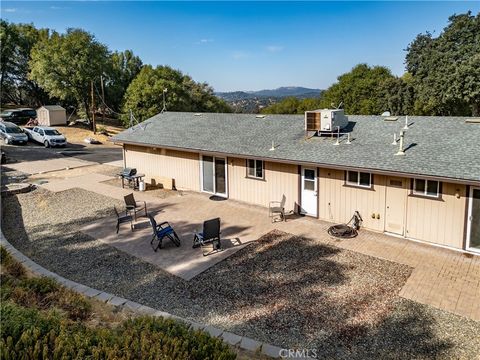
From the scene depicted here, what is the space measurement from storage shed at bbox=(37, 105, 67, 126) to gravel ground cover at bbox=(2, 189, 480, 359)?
33.8 meters

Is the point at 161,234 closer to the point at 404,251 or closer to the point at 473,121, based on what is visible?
the point at 404,251

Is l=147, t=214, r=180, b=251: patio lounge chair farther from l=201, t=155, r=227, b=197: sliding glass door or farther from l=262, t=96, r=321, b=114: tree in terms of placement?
l=262, t=96, r=321, b=114: tree

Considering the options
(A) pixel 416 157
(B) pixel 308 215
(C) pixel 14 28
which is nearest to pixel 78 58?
(C) pixel 14 28

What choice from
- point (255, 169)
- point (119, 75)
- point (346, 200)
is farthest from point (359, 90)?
point (346, 200)

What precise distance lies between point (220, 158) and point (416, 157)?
7.87 metres

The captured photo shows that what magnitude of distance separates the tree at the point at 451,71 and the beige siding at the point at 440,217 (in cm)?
2602

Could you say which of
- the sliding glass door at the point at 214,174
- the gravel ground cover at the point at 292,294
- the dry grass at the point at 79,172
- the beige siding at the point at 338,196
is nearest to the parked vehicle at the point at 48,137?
the dry grass at the point at 79,172

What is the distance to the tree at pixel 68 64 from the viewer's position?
40.2 meters

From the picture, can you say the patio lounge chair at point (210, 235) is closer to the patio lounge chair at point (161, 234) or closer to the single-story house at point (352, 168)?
the patio lounge chair at point (161, 234)

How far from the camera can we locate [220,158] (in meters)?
15.5

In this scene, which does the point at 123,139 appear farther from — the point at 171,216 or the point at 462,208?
the point at 462,208

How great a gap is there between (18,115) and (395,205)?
47.4 meters

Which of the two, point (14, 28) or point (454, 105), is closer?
point (454, 105)

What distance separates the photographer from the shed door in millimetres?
10695
